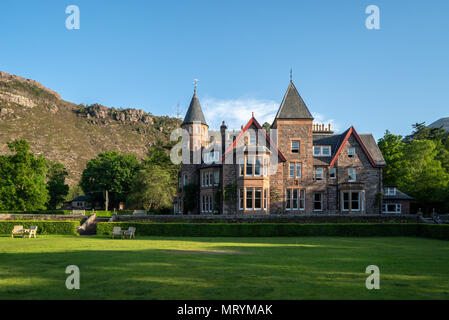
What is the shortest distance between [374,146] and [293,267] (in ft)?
123

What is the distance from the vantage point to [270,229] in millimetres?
32969

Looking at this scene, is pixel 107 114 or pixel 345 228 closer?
pixel 345 228

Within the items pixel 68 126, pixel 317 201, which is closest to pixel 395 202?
pixel 317 201

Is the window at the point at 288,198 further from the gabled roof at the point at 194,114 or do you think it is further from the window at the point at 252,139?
the gabled roof at the point at 194,114

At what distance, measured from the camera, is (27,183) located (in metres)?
54.0

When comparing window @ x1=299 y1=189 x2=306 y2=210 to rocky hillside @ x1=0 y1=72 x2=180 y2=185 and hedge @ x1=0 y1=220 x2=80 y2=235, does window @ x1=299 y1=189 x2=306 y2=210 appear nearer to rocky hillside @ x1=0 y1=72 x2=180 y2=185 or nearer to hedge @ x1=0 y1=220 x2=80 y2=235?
hedge @ x1=0 y1=220 x2=80 y2=235

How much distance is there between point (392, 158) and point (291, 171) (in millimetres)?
29368

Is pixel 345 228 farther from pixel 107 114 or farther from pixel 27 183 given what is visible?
pixel 107 114

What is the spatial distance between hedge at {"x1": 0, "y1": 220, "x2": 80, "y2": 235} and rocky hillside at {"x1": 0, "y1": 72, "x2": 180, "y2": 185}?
60.1 metres

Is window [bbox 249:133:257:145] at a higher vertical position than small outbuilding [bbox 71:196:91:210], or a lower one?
higher

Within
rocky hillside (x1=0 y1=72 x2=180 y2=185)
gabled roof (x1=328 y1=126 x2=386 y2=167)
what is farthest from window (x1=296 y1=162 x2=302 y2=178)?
rocky hillside (x1=0 y1=72 x2=180 y2=185)

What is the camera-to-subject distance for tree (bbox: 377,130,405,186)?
62900mm

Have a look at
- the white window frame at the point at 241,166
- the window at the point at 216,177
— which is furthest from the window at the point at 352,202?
the window at the point at 216,177

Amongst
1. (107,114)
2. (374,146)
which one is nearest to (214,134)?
(374,146)
